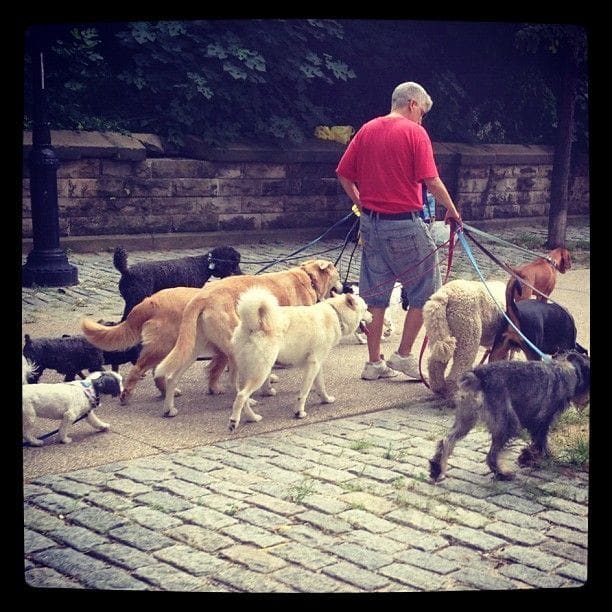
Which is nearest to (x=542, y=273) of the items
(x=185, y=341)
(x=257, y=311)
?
(x=257, y=311)

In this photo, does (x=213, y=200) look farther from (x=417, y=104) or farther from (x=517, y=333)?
(x=517, y=333)

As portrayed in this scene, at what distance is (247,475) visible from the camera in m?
4.41

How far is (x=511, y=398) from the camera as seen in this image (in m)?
4.38

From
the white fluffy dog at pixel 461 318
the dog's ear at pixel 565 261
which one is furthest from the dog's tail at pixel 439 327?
the dog's ear at pixel 565 261

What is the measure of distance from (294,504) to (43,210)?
4289 millimetres

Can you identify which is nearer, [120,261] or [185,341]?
[185,341]

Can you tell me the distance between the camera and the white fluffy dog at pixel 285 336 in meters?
5.11

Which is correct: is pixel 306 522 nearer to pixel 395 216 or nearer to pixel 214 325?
pixel 214 325

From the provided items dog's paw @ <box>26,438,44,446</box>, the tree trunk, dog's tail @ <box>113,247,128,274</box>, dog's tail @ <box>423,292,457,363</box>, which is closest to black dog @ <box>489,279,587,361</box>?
dog's tail @ <box>423,292,457,363</box>

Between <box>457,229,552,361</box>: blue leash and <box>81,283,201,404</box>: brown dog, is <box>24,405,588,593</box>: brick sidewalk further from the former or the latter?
<box>81,283,201,404</box>: brown dog

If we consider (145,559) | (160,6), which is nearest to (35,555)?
(145,559)

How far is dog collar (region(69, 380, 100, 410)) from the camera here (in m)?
4.86

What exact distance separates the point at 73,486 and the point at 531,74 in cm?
270
